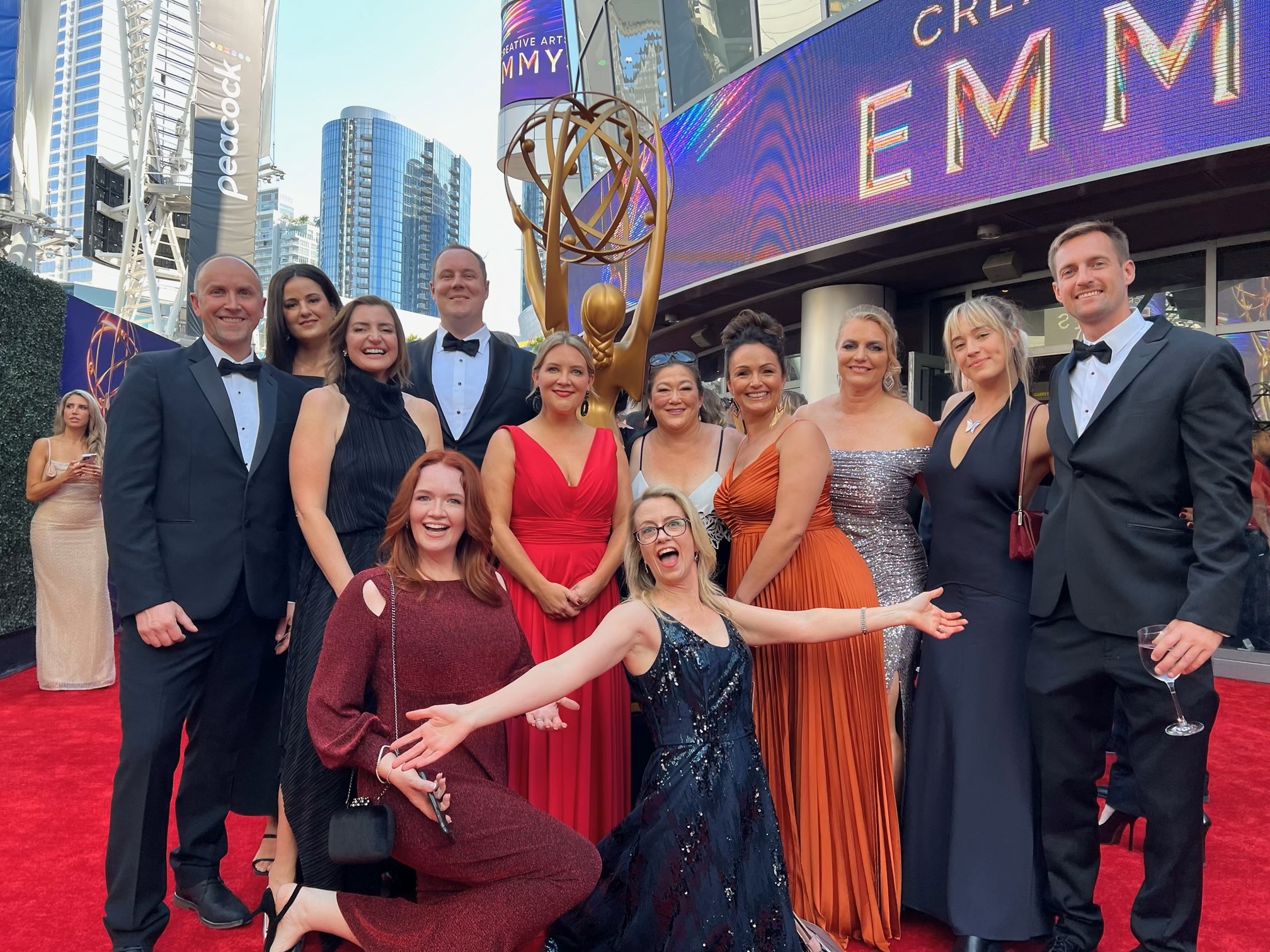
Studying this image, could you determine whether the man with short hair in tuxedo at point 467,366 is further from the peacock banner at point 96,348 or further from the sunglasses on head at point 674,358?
the peacock banner at point 96,348

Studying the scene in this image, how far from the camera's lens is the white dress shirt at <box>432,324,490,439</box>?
3.53 m

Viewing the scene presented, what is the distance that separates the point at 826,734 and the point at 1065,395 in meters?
1.31

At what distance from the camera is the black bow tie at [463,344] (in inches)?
141

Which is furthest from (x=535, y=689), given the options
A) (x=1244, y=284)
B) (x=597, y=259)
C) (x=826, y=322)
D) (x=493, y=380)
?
(x=826, y=322)

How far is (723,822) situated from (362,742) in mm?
958

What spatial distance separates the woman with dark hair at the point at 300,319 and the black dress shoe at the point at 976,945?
9.36ft

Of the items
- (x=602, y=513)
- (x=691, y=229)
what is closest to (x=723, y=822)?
(x=602, y=513)

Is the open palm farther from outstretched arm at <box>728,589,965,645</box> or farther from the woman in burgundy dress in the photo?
outstretched arm at <box>728,589,965,645</box>

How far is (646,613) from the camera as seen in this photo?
2363 mm

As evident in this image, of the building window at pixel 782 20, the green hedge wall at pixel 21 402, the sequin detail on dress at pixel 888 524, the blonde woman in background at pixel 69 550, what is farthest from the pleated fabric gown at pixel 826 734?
the building window at pixel 782 20

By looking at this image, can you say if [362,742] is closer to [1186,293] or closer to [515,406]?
[515,406]

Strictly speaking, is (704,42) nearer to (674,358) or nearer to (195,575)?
(674,358)

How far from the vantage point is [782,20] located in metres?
8.56

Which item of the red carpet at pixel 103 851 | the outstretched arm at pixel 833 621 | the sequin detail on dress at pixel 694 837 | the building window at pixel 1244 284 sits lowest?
the red carpet at pixel 103 851
